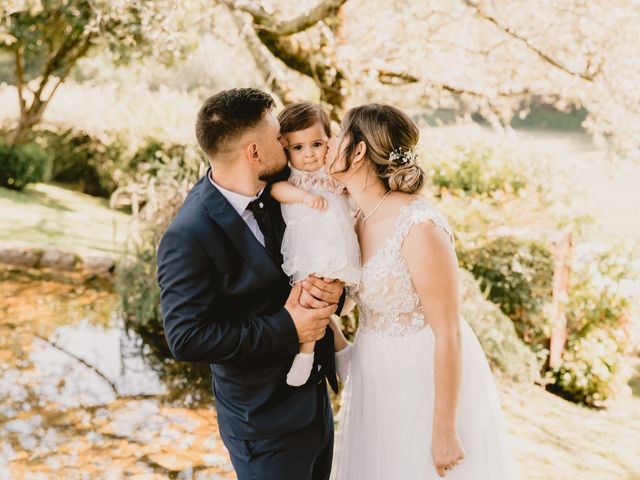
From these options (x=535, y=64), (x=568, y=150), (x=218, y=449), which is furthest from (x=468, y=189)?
(x=568, y=150)

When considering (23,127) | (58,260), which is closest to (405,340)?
(58,260)

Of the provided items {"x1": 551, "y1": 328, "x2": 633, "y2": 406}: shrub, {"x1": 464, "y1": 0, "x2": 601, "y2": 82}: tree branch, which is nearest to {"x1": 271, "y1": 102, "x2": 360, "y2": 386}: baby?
{"x1": 464, "y1": 0, "x2": 601, "y2": 82}: tree branch

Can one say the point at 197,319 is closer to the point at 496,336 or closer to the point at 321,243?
the point at 321,243

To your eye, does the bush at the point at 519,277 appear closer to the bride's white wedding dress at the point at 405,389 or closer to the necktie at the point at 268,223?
the bride's white wedding dress at the point at 405,389

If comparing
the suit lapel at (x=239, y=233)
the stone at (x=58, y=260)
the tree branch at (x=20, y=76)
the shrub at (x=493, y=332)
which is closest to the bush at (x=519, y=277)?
the shrub at (x=493, y=332)

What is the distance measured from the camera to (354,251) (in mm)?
2174

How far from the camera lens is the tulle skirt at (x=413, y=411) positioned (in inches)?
89.1

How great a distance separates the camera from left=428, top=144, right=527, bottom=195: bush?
360 inches

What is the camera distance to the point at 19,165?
11.6 meters

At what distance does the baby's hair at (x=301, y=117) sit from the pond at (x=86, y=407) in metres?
2.53

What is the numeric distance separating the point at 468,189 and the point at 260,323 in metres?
7.75

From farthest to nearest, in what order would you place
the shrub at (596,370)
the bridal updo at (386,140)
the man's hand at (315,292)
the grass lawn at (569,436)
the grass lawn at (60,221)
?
the grass lawn at (60,221) → the shrub at (596,370) → the grass lawn at (569,436) → the bridal updo at (386,140) → the man's hand at (315,292)

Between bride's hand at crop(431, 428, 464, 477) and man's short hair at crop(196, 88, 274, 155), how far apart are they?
1.17m

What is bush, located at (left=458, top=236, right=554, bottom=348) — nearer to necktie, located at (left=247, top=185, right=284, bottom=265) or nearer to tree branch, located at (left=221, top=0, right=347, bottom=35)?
tree branch, located at (left=221, top=0, right=347, bottom=35)
